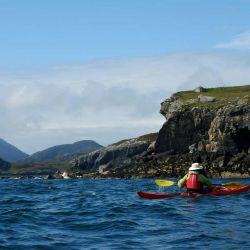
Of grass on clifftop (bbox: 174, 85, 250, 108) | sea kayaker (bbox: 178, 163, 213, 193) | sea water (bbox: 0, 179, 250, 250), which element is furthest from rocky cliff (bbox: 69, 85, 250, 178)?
sea water (bbox: 0, 179, 250, 250)

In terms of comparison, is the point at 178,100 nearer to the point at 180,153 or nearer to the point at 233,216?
the point at 180,153

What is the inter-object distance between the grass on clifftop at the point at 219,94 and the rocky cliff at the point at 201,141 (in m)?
0.30

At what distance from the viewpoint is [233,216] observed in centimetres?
2230

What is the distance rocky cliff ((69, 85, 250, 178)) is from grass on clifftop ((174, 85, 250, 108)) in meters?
0.30

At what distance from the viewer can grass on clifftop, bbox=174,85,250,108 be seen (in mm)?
128250

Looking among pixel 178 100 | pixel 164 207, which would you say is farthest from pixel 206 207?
pixel 178 100

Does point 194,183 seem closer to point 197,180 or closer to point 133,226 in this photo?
point 197,180

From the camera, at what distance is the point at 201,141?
110750mm

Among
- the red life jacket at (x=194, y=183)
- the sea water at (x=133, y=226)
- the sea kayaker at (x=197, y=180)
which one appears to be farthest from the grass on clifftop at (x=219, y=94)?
the sea water at (x=133, y=226)

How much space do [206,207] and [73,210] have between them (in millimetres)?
6484

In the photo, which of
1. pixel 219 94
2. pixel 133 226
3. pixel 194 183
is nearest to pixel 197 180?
pixel 194 183

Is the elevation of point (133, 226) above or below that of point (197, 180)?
below

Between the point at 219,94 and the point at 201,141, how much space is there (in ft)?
148

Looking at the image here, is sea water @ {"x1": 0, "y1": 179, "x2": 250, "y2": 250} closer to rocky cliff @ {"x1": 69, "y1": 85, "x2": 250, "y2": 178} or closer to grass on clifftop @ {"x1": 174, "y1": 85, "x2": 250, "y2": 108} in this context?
rocky cliff @ {"x1": 69, "y1": 85, "x2": 250, "y2": 178}
